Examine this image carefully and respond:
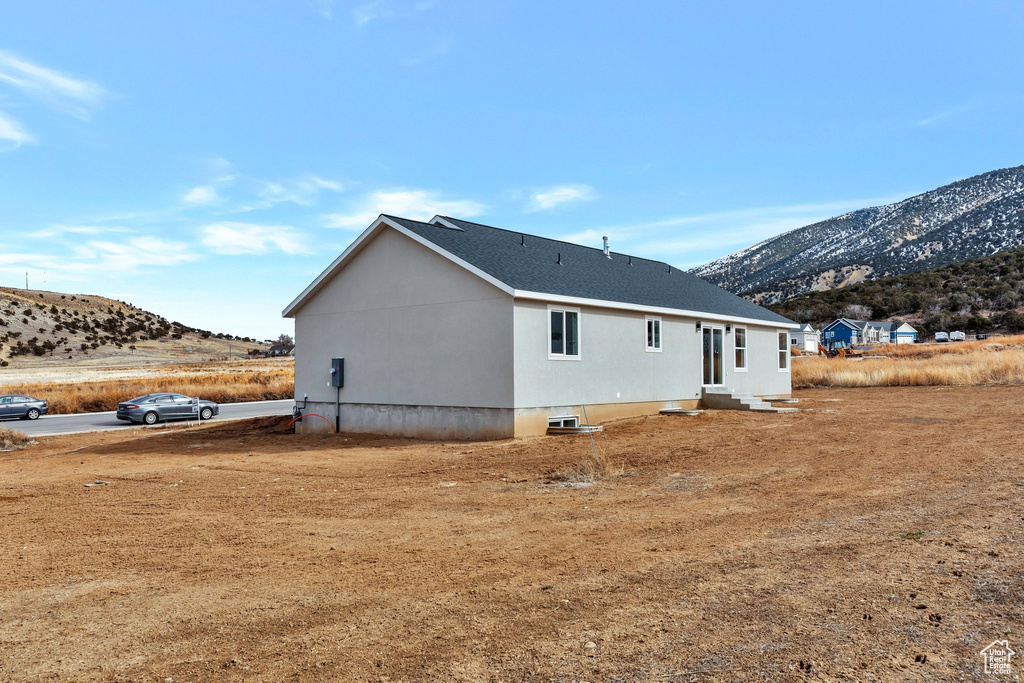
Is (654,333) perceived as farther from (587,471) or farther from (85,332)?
(85,332)

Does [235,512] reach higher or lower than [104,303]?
lower

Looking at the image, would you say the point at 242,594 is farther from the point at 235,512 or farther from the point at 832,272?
the point at 832,272

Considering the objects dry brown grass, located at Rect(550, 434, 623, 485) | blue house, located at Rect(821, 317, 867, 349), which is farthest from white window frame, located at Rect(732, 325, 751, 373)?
blue house, located at Rect(821, 317, 867, 349)

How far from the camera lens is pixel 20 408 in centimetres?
3020

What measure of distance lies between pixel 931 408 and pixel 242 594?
2020 centimetres

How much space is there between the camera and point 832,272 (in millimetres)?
122938

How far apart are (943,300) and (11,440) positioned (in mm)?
80014

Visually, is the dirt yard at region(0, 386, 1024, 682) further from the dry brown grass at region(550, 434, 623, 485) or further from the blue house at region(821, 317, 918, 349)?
the blue house at region(821, 317, 918, 349)

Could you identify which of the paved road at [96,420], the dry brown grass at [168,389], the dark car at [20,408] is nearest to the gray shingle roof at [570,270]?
the paved road at [96,420]

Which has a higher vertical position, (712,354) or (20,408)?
(712,354)

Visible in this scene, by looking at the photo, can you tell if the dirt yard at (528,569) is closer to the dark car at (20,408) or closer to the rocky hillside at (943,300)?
the dark car at (20,408)

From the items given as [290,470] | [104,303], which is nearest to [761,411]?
[290,470]

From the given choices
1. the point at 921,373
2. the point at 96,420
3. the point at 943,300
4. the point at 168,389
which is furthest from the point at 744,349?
the point at 943,300

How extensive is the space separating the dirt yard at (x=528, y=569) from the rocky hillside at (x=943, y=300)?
2517 inches
